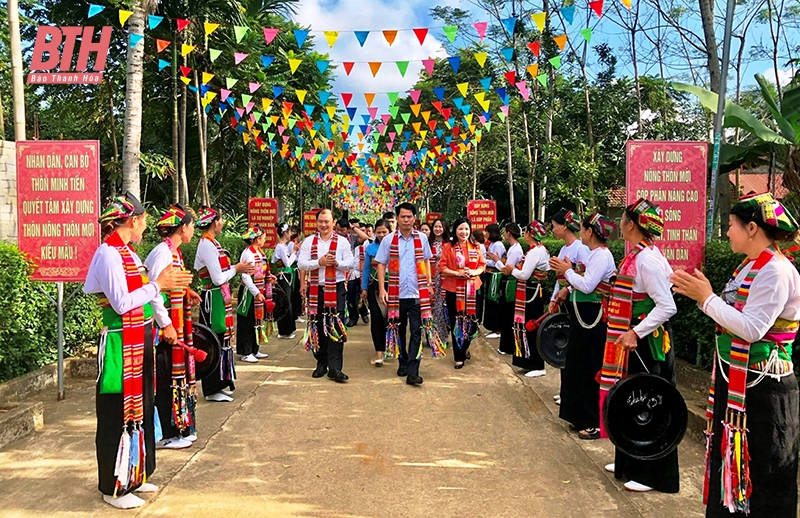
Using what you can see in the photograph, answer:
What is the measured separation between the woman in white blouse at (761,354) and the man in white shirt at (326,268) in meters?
4.28

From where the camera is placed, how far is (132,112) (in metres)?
8.65

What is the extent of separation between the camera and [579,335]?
4.85 metres

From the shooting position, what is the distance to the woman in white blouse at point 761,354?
106 inches

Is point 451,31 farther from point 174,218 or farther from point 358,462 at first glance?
point 358,462

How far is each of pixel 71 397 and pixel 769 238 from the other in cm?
586

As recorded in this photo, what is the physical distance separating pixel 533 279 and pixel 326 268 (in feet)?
7.86

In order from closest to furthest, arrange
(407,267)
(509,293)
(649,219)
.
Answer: (649,219), (407,267), (509,293)

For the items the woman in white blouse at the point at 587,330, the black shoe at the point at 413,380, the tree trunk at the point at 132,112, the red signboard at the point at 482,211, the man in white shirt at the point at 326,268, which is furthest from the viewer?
the red signboard at the point at 482,211

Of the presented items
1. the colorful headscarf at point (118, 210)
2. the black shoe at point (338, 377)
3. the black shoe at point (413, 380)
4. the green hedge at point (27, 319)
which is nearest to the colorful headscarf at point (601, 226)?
the black shoe at point (413, 380)

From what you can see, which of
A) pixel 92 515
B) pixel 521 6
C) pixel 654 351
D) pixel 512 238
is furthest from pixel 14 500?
pixel 521 6

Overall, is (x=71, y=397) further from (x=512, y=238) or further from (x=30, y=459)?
(x=512, y=238)

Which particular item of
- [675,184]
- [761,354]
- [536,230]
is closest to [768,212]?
[761,354]

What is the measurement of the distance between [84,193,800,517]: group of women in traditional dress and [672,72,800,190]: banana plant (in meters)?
3.22

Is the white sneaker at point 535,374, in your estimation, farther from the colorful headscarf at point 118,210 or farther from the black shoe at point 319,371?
the colorful headscarf at point 118,210
